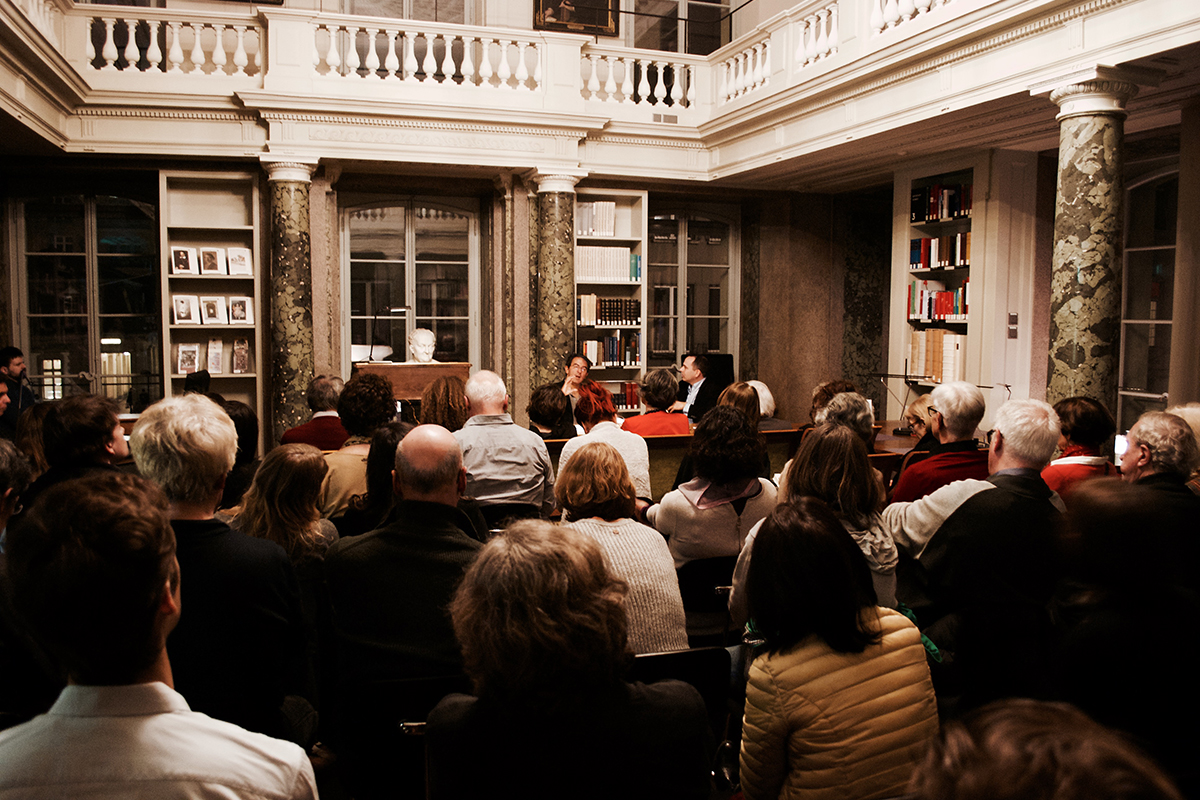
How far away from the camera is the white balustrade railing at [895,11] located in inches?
228

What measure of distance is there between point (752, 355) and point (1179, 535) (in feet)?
27.0

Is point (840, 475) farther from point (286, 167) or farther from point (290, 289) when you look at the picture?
point (286, 167)

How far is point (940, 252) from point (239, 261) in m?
6.49

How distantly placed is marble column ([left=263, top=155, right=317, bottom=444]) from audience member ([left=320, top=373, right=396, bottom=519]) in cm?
405

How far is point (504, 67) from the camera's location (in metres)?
7.84

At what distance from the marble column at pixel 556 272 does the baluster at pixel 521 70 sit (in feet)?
2.80

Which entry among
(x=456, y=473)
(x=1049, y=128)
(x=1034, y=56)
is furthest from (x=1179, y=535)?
(x=1049, y=128)

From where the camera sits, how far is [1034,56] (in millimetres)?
5086

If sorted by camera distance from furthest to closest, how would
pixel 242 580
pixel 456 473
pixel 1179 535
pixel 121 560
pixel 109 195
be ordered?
pixel 109 195 → pixel 456 473 → pixel 242 580 → pixel 1179 535 → pixel 121 560

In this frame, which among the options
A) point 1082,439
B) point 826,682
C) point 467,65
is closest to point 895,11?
point 467,65

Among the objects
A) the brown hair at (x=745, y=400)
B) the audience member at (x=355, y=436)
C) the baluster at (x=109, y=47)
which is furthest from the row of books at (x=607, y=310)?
the audience member at (x=355, y=436)

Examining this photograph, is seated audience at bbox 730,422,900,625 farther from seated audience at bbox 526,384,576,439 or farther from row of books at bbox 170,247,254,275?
row of books at bbox 170,247,254,275

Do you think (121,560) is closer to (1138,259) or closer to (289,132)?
(289,132)

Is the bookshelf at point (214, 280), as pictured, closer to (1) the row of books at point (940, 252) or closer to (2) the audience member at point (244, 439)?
(2) the audience member at point (244, 439)
